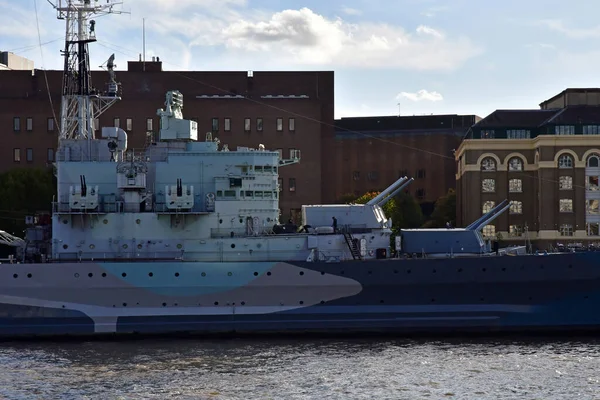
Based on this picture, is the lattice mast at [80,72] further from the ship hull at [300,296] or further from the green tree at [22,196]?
the green tree at [22,196]

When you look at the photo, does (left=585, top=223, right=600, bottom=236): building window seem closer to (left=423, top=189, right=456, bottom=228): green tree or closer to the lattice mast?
(left=423, top=189, right=456, bottom=228): green tree

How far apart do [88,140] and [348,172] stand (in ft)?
166

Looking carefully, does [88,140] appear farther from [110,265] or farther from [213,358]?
[213,358]

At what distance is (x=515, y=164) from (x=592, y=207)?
214 inches

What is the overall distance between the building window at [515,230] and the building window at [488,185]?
262 centimetres

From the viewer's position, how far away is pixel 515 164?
58.9 m

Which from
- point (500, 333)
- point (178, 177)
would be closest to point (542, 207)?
point (500, 333)

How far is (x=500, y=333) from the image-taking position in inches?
1148

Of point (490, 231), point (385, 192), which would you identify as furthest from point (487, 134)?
point (385, 192)

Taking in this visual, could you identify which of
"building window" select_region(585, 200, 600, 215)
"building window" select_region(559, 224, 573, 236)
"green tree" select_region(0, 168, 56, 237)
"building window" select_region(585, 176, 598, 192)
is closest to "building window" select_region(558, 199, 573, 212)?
"building window" select_region(559, 224, 573, 236)

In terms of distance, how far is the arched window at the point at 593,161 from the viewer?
57.1 meters

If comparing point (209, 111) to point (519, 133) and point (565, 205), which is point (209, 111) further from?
point (565, 205)

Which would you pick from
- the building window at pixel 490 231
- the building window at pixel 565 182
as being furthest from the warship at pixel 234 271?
the building window at pixel 565 182

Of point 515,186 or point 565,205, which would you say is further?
point 515,186
